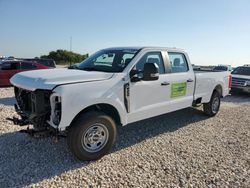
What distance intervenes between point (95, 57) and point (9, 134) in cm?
253

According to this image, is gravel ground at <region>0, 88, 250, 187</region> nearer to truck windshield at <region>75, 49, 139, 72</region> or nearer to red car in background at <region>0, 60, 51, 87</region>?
truck windshield at <region>75, 49, 139, 72</region>

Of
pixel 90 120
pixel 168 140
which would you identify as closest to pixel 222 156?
pixel 168 140

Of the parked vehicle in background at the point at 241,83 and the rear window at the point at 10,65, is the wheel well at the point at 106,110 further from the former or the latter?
the parked vehicle in background at the point at 241,83

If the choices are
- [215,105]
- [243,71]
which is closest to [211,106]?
[215,105]

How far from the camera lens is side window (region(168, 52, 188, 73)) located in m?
5.88

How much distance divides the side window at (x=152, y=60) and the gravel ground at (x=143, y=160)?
1.53 meters

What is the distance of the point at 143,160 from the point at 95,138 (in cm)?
92

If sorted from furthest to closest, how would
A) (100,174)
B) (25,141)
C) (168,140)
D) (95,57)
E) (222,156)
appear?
1. (95,57)
2. (168,140)
3. (25,141)
4. (222,156)
5. (100,174)

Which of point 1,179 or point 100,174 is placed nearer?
point 1,179

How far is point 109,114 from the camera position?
466cm

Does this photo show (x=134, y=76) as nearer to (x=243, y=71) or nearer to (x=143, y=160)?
(x=143, y=160)

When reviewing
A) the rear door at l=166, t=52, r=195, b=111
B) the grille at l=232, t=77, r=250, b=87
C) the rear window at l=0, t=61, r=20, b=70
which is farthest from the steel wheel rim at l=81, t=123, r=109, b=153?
the grille at l=232, t=77, r=250, b=87

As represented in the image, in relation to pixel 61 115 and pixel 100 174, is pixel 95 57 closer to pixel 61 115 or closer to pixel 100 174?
pixel 61 115

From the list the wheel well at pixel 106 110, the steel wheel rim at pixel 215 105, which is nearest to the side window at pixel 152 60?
the wheel well at pixel 106 110
